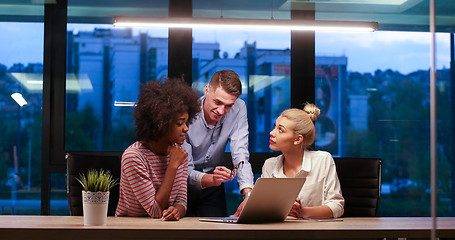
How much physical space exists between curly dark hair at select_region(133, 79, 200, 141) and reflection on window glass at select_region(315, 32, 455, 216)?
238 cm

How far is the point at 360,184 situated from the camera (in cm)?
339

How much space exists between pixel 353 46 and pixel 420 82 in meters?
0.82

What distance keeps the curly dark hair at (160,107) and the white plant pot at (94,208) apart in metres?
0.64

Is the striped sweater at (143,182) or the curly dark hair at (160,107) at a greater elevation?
the curly dark hair at (160,107)

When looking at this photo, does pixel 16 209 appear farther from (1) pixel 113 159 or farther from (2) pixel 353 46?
(2) pixel 353 46

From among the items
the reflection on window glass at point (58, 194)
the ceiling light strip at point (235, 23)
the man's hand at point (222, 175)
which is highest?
the ceiling light strip at point (235, 23)

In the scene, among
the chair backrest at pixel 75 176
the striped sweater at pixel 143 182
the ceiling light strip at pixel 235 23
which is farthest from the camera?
the ceiling light strip at pixel 235 23

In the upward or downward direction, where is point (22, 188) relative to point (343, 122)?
downward

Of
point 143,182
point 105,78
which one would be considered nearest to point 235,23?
point 105,78

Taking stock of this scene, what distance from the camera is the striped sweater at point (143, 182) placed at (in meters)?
2.48

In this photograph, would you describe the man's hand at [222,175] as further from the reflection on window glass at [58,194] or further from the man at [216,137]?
the reflection on window glass at [58,194]

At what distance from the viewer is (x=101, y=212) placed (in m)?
2.09

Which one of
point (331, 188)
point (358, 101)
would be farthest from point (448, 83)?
point (331, 188)

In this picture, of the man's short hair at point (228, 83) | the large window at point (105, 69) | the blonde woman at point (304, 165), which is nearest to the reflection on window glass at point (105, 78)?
the large window at point (105, 69)
